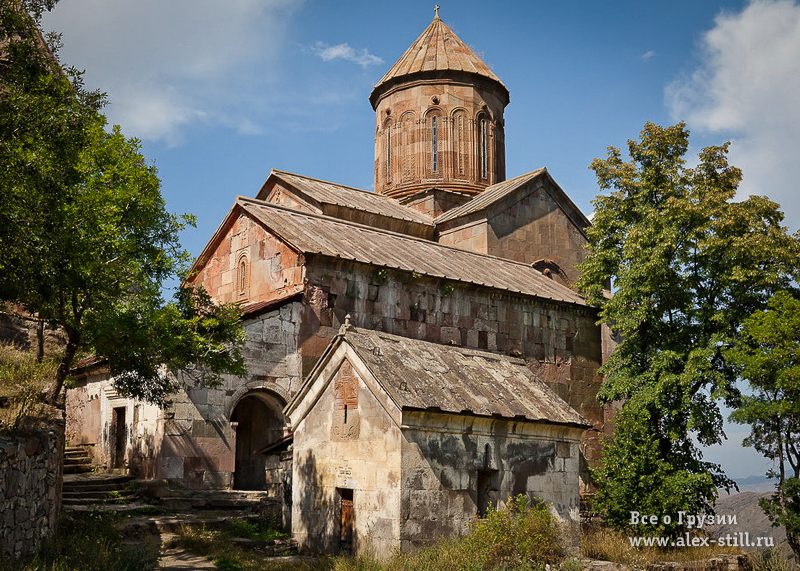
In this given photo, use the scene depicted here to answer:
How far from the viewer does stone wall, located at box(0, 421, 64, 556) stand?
7.25 meters

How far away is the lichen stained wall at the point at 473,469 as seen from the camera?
28.6 feet

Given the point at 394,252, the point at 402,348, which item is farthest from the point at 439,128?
the point at 402,348

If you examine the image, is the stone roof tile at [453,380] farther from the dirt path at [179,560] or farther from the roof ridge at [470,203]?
the roof ridge at [470,203]

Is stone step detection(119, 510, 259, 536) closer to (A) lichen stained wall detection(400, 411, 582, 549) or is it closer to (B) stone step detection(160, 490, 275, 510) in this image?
(B) stone step detection(160, 490, 275, 510)

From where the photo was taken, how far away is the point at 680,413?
47.5ft

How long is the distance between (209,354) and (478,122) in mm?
13344

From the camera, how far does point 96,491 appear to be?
11703mm

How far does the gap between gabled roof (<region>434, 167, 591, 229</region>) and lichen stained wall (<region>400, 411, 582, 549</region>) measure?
9.11 metres

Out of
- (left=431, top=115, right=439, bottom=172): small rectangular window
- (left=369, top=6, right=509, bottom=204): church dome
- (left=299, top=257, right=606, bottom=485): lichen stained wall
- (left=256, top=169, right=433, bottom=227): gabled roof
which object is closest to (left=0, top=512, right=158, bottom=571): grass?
(left=299, top=257, right=606, bottom=485): lichen stained wall

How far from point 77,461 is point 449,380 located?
7446mm

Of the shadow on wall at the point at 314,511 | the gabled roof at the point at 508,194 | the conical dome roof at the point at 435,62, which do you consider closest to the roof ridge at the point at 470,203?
the gabled roof at the point at 508,194

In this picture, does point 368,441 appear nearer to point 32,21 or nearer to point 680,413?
point 32,21

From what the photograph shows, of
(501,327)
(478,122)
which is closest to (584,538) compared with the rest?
(501,327)

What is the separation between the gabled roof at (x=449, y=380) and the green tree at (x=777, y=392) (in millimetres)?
3699
